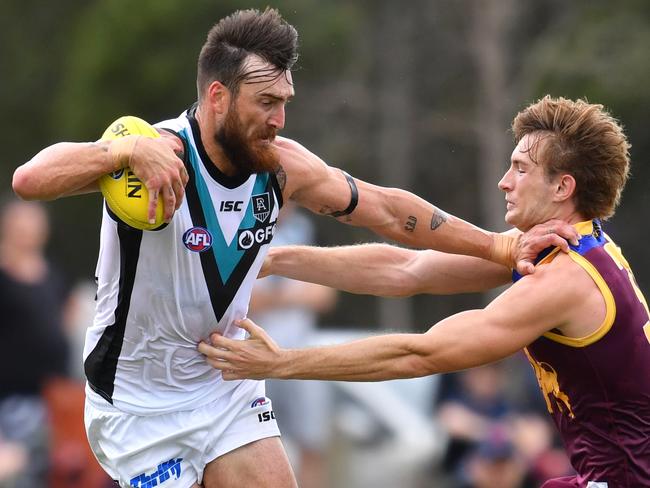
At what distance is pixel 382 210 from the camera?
6.07 metres

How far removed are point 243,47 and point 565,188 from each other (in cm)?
151

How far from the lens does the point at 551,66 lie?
18875 mm

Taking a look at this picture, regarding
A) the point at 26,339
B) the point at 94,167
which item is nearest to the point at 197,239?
the point at 94,167

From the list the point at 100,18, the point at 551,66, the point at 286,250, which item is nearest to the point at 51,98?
the point at 100,18

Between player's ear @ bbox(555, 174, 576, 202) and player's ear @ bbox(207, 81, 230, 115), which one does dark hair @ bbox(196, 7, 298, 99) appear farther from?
player's ear @ bbox(555, 174, 576, 202)

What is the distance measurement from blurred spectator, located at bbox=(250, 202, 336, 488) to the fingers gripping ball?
3.78 meters

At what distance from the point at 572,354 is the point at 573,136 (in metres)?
0.94

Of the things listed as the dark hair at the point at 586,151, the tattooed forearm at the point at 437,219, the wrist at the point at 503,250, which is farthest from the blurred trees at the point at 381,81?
the dark hair at the point at 586,151

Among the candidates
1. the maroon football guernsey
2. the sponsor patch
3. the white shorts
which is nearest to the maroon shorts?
the maroon football guernsey

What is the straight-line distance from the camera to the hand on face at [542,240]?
5328 mm

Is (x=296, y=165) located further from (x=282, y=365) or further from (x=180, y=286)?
(x=282, y=365)

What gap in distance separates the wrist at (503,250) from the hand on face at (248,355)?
1279 mm

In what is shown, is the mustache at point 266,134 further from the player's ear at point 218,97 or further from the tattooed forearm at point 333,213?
the tattooed forearm at point 333,213

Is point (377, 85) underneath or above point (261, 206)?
above
